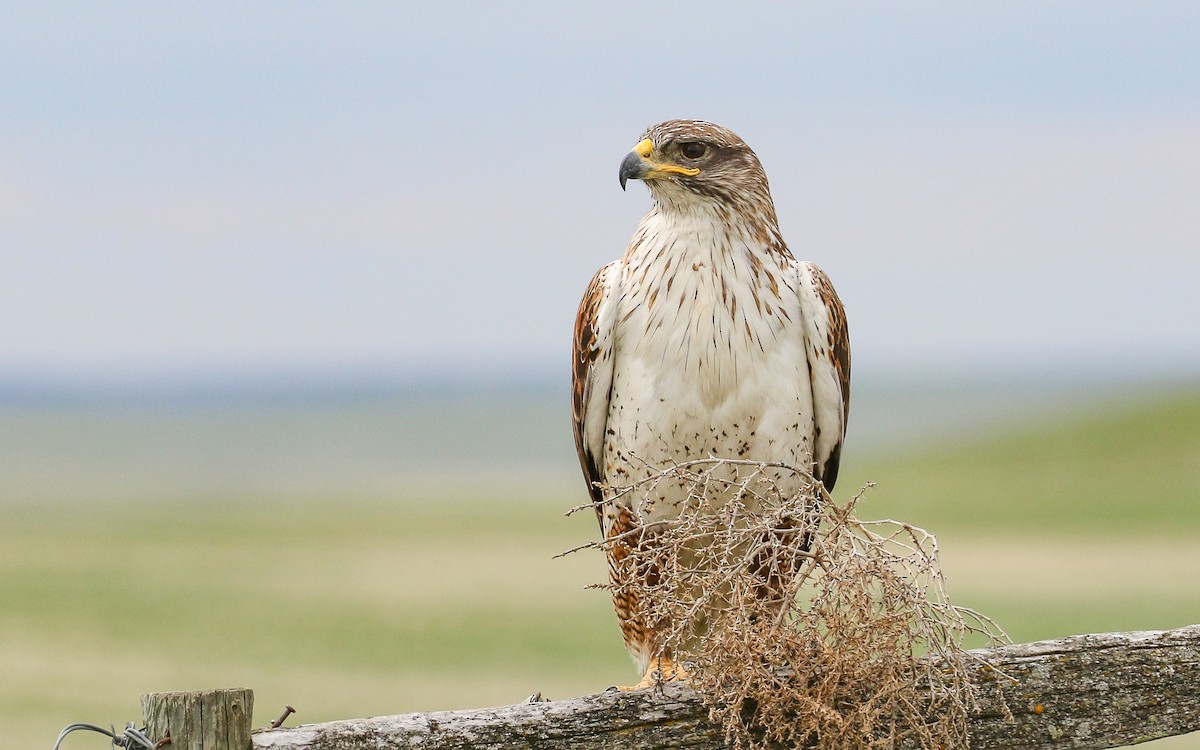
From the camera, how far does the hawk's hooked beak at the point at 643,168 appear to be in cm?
439

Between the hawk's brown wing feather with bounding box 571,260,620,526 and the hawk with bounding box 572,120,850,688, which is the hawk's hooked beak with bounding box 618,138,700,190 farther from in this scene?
the hawk's brown wing feather with bounding box 571,260,620,526

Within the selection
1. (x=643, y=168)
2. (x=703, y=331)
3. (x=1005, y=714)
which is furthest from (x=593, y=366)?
(x=1005, y=714)

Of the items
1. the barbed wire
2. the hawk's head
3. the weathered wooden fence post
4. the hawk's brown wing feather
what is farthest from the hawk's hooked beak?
the barbed wire

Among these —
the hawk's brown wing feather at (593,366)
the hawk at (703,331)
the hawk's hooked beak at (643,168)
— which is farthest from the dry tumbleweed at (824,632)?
the hawk's hooked beak at (643,168)

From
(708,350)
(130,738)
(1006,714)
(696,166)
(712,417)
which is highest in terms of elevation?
(696,166)

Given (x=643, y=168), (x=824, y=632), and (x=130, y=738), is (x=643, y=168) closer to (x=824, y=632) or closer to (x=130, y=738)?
(x=824, y=632)

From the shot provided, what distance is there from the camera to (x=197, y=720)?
2871 millimetres

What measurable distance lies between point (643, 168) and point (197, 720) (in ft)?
Answer: 7.67

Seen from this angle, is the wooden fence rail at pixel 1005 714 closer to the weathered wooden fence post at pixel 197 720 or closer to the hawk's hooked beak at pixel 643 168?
the weathered wooden fence post at pixel 197 720

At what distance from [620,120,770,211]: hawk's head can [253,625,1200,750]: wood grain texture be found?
173 cm

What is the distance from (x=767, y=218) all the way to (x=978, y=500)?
98.6ft

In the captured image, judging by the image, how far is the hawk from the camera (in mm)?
4344

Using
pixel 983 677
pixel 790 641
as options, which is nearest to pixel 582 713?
pixel 790 641

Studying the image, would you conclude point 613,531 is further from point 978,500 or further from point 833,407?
point 978,500
